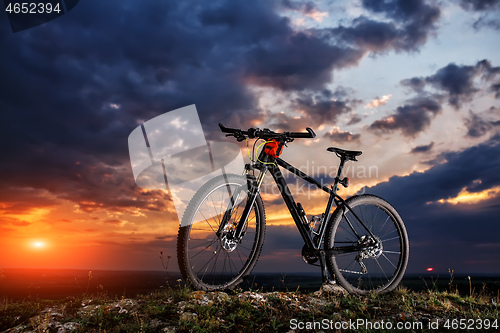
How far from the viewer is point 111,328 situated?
4.27 metres

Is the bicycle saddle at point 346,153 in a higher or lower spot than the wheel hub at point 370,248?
higher

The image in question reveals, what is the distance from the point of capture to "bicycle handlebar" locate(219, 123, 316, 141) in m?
5.70

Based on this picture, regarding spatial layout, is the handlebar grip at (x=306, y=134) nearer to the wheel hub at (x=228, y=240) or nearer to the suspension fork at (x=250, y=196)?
the suspension fork at (x=250, y=196)

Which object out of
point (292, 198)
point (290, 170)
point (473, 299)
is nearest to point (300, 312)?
point (292, 198)

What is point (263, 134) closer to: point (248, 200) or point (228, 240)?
point (248, 200)

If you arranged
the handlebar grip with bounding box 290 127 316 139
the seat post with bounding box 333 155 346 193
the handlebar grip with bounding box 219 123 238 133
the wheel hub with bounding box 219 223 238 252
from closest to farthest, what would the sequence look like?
1. the wheel hub with bounding box 219 223 238 252
2. the handlebar grip with bounding box 219 123 238 133
3. the handlebar grip with bounding box 290 127 316 139
4. the seat post with bounding box 333 155 346 193

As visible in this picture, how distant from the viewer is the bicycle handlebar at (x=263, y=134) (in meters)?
5.70

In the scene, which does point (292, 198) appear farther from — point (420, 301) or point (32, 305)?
point (32, 305)

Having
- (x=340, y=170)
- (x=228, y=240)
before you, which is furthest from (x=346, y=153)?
(x=228, y=240)

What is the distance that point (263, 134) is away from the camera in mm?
5746

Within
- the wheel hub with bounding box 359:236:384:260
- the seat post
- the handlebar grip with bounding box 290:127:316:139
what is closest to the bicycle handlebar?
the handlebar grip with bounding box 290:127:316:139

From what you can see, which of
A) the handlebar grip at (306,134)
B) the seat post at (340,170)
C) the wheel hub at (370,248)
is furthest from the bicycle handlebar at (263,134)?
the wheel hub at (370,248)

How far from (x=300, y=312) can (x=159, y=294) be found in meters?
2.22

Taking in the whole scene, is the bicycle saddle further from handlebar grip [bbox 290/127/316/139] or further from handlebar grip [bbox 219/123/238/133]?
handlebar grip [bbox 219/123/238/133]
